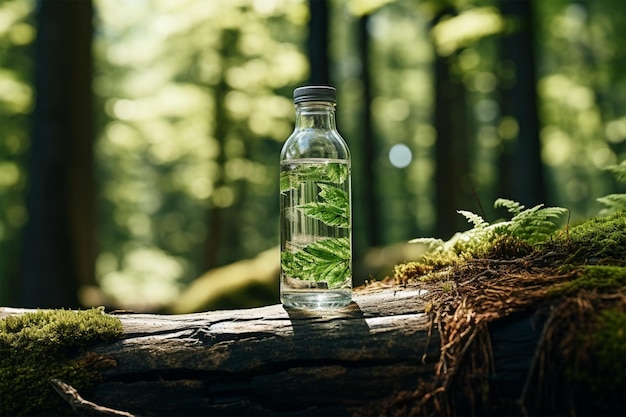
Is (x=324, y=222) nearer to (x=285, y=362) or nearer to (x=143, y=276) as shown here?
(x=285, y=362)

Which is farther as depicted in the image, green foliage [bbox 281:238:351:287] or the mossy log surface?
green foliage [bbox 281:238:351:287]

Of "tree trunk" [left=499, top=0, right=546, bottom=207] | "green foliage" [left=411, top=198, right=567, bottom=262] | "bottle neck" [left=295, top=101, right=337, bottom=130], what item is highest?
"tree trunk" [left=499, top=0, right=546, bottom=207]

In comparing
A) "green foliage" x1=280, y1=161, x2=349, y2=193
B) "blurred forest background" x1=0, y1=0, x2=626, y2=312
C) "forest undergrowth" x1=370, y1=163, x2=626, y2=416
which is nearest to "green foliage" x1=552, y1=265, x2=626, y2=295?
"forest undergrowth" x1=370, y1=163, x2=626, y2=416

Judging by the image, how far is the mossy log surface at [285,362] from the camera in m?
2.22

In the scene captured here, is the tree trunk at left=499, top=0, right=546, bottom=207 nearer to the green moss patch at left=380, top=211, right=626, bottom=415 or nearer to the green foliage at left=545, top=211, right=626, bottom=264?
the green foliage at left=545, top=211, right=626, bottom=264

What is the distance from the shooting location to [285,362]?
2.35m

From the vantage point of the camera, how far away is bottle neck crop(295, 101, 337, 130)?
9.50ft

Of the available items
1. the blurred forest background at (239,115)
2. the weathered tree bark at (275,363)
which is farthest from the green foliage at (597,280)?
the blurred forest background at (239,115)

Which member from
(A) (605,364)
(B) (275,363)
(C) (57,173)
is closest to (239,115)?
(C) (57,173)

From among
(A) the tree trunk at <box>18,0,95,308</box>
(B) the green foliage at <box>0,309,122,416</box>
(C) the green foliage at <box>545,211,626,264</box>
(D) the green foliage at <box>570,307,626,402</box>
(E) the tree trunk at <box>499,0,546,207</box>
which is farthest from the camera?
(E) the tree trunk at <box>499,0,546,207</box>

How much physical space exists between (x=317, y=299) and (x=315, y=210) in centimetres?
43

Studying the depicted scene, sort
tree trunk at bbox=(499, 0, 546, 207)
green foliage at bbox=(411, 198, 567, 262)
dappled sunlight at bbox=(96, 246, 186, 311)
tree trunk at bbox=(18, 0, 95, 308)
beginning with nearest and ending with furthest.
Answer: green foliage at bbox=(411, 198, 567, 262) → tree trunk at bbox=(18, 0, 95, 308) → tree trunk at bbox=(499, 0, 546, 207) → dappled sunlight at bbox=(96, 246, 186, 311)

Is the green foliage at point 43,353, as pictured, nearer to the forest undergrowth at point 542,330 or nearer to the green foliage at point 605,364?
the forest undergrowth at point 542,330

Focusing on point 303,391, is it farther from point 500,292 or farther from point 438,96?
point 438,96
